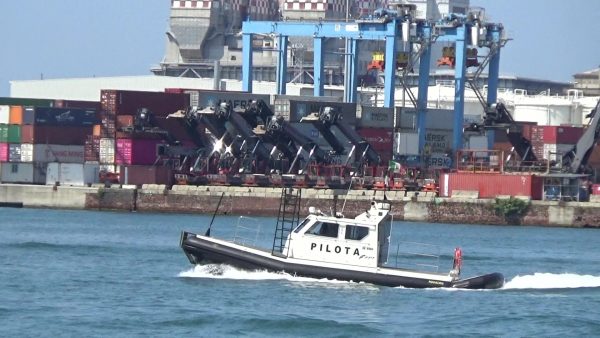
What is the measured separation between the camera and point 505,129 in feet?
295

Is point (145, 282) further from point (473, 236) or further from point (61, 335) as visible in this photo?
point (473, 236)

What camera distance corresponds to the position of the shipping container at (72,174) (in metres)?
89.6

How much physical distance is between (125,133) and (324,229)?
48.3m

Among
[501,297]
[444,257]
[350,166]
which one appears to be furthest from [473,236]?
[501,297]

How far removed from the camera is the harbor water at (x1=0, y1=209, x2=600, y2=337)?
109 ft

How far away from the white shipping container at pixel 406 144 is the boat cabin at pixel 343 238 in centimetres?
5263

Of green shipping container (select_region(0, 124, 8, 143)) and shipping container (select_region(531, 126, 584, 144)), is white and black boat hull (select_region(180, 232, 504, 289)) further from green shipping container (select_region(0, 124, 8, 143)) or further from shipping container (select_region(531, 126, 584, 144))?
shipping container (select_region(531, 126, 584, 144))

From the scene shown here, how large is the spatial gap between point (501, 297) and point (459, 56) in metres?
55.3

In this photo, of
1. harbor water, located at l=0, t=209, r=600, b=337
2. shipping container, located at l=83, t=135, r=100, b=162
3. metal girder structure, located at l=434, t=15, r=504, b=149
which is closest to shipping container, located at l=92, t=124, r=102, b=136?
shipping container, located at l=83, t=135, r=100, b=162

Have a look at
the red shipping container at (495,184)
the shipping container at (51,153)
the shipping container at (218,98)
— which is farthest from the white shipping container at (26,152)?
the red shipping container at (495,184)

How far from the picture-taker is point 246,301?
36469 mm

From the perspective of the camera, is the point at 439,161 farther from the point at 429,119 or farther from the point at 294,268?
the point at 294,268

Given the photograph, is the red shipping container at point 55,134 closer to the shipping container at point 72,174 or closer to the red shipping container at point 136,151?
the shipping container at point 72,174

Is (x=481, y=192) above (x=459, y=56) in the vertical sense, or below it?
below
